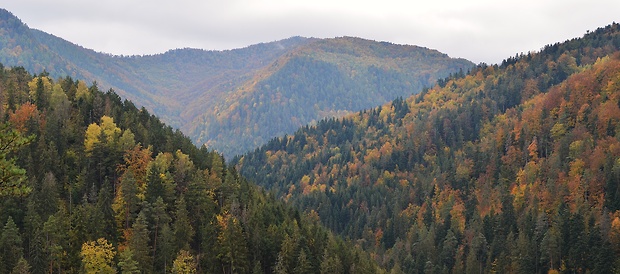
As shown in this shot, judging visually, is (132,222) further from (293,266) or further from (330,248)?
(330,248)

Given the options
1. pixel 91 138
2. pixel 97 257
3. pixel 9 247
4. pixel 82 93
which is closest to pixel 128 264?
pixel 97 257

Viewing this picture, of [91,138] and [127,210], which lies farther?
[91,138]

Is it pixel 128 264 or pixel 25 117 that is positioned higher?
pixel 25 117

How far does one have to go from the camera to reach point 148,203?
119 m

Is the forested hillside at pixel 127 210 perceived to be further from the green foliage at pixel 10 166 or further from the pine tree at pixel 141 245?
the green foliage at pixel 10 166

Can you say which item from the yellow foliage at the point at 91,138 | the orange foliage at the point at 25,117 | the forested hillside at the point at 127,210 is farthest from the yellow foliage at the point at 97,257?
the orange foliage at the point at 25,117

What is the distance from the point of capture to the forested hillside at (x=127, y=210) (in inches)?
4225

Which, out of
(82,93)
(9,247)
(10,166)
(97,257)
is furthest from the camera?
(82,93)

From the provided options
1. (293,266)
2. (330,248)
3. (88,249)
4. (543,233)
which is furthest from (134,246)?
(543,233)

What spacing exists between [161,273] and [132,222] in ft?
42.2

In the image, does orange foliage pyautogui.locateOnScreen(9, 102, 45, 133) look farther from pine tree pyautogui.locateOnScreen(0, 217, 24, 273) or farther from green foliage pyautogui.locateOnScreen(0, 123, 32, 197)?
green foliage pyautogui.locateOnScreen(0, 123, 32, 197)

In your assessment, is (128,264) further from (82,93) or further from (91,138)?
(82,93)

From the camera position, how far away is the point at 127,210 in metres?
119

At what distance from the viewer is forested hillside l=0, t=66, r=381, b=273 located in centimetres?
10731
